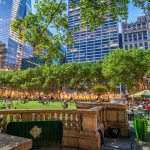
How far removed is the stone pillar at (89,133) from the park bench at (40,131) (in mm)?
960

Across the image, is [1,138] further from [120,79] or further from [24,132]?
[120,79]

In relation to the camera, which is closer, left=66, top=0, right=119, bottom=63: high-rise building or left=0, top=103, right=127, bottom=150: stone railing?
left=0, top=103, right=127, bottom=150: stone railing

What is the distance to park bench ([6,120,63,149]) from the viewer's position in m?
6.38

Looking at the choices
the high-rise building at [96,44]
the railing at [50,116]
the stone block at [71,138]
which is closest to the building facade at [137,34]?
the high-rise building at [96,44]

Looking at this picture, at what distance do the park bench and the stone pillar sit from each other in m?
0.96

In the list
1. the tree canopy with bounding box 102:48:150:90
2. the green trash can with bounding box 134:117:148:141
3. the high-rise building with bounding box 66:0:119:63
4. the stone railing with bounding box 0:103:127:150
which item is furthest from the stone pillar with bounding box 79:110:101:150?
the high-rise building with bounding box 66:0:119:63

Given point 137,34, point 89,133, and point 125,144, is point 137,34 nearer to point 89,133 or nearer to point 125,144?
point 125,144

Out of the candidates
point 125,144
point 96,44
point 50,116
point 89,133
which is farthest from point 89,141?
point 96,44

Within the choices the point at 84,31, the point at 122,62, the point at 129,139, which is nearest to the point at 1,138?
the point at 129,139

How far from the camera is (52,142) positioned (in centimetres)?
668

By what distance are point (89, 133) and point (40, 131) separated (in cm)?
180

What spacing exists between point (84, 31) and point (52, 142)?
199 metres

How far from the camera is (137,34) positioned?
157 m

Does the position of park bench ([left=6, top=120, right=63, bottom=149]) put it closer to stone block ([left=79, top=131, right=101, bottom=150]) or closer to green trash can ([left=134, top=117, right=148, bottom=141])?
stone block ([left=79, top=131, right=101, bottom=150])
